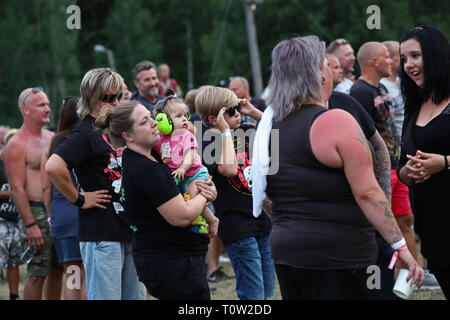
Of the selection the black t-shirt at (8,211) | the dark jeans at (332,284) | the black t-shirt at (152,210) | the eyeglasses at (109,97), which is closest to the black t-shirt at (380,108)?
the eyeglasses at (109,97)

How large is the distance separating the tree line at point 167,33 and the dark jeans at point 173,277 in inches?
1023

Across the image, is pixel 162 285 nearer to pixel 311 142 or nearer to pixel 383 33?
pixel 311 142

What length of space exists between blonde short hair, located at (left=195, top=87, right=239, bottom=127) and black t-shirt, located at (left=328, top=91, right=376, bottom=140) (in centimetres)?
105

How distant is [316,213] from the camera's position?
9.15 feet

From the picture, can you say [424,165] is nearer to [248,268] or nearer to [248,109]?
[248,109]

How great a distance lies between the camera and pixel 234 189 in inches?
183

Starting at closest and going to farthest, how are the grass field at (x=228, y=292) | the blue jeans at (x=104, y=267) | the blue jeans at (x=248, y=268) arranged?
the blue jeans at (x=104, y=267) → the blue jeans at (x=248, y=268) → the grass field at (x=228, y=292)

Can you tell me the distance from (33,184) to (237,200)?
251 cm

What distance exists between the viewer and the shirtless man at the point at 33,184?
5.95m

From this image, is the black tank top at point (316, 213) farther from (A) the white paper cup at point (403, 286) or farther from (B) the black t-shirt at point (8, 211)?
(B) the black t-shirt at point (8, 211)

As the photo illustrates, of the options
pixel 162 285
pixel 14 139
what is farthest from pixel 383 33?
pixel 162 285

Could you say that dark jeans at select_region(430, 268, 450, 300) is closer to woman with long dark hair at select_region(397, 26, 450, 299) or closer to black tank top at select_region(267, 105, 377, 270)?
woman with long dark hair at select_region(397, 26, 450, 299)

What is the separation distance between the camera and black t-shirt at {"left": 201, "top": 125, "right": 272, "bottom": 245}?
15.1ft

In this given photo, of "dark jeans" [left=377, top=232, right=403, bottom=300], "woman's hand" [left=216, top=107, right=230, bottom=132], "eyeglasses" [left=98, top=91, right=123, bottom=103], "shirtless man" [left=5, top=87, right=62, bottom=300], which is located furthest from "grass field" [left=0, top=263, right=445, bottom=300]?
"eyeglasses" [left=98, top=91, right=123, bottom=103]
